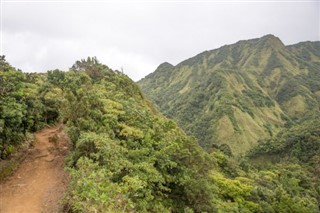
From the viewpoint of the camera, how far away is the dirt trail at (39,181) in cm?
1352

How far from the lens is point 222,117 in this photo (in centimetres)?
12019

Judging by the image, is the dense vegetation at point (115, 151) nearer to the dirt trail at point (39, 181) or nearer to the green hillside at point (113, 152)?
the green hillside at point (113, 152)

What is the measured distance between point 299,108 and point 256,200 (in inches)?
5625

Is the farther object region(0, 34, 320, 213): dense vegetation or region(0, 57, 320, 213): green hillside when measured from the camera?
region(0, 34, 320, 213): dense vegetation

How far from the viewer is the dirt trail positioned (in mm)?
13516

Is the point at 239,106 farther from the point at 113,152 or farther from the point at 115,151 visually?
the point at 113,152

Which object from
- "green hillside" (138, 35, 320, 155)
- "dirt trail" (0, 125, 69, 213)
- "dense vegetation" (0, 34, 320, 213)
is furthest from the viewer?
"green hillside" (138, 35, 320, 155)

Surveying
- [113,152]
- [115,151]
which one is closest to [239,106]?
[115,151]

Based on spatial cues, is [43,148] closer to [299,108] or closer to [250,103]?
[250,103]

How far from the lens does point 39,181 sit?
1574 cm

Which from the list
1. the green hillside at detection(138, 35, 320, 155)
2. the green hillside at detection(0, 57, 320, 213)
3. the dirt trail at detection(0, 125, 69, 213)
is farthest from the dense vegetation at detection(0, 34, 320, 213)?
the green hillside at detection(138, 35, 320, 155)

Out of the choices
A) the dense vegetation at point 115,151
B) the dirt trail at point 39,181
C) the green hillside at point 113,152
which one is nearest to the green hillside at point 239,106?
the dense vegetation at point 115,151

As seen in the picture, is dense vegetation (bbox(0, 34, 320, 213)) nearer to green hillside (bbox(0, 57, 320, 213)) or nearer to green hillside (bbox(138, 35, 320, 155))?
green hillside (bbox(0, 57, 320, 213))

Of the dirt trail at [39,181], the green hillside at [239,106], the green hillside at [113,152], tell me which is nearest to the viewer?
the green hillside at [113,152]
